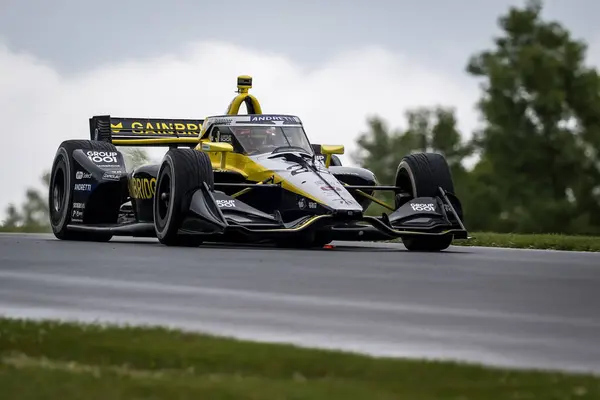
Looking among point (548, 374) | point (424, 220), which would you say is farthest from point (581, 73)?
point (548, 374)

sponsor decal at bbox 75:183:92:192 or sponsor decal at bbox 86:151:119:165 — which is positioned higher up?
sponsor decal at bbox 86:151:119:165

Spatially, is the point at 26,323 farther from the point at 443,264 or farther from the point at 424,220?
the point at 424,220

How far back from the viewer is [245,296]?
37.3 ft

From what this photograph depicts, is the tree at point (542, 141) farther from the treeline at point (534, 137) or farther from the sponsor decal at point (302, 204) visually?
the sponsor decal at point (302, 204)

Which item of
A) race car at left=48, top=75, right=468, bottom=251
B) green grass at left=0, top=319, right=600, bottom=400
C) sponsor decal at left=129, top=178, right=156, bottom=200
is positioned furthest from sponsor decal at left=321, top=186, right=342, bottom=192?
green grass at left=0, top=319, right=600, bottom=400

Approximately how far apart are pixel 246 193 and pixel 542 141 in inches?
1508

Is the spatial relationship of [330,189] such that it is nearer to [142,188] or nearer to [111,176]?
[142,188]

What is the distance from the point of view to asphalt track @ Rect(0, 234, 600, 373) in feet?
28.7

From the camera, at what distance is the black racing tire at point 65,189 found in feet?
73.1

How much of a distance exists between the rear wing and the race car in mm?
498

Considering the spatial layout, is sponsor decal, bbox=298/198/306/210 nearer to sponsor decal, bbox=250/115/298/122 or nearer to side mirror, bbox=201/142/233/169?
side mirror, bbox=201/142/233/169

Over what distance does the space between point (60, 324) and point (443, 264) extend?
7.39 metres

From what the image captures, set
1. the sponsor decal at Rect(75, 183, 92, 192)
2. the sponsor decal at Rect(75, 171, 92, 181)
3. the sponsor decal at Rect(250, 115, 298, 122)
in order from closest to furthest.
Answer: the sponsor decal at Rect(250, 115, 298, 122)
the sponsor decal at Rect(75, 183, 92, 192)
the sponsor decal at Rect(75, 171, 92, 181)

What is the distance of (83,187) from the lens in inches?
866
